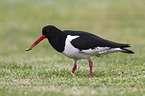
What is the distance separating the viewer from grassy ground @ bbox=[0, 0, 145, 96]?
306 inches

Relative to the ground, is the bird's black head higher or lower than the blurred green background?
lower

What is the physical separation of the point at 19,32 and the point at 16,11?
5.67m

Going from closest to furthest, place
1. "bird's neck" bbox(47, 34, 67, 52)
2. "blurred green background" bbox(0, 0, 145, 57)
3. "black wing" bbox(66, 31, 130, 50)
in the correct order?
"black wing" bbox(66, 31, 130, 50) < "bird's neck" bbox(47, 34, 67, 52) < "blurred green background" bbox(0, 0, 145, 57)

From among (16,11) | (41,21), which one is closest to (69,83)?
(41,21)

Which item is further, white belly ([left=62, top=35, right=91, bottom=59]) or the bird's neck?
the bird's neck

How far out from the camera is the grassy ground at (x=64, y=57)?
7.78 metres

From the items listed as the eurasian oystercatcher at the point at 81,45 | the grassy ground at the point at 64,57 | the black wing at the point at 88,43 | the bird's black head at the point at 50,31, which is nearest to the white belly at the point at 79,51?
the eurasian oystercatcher at the point at 81,45

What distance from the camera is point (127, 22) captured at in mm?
26906

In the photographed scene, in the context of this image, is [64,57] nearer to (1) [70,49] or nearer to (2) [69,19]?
(1) [70,49]

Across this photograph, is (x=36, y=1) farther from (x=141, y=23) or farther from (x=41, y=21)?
(x=141, y=23)

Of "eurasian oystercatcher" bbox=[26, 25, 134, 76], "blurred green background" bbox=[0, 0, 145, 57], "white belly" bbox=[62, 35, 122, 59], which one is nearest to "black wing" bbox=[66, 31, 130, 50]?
"eurasian oystercatcher" bbox=[26, 25, 134, 76]

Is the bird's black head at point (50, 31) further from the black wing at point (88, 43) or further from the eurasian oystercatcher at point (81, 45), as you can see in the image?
the black wing at point (88, 43)

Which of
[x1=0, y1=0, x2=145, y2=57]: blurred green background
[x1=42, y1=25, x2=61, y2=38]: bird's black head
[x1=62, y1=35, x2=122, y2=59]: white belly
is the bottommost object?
[x1=62, y1=35, x2=122, y2=59]: white belly

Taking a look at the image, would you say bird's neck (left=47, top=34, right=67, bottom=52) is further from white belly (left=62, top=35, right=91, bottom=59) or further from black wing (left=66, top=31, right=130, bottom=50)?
black wing (left=66, top=31, right=130, bottom=50)
